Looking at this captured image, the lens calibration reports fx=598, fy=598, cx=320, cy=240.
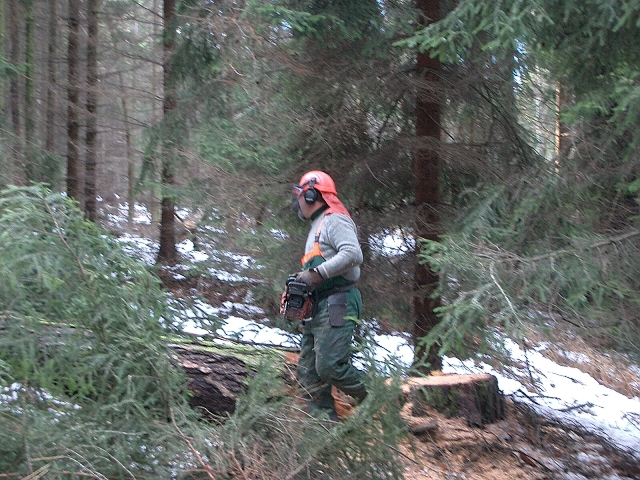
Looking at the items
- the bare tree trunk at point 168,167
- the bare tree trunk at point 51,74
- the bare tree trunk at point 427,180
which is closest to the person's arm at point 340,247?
the bare tree trunk at point 427,180

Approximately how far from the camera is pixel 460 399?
5852 mm

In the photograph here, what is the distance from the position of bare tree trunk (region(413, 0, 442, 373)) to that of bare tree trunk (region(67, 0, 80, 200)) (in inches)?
283

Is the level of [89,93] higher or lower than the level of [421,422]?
higher

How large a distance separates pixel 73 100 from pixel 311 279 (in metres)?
9.50

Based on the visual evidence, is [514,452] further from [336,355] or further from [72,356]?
[72,356]

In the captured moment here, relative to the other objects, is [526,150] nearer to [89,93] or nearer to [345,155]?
[345,155]

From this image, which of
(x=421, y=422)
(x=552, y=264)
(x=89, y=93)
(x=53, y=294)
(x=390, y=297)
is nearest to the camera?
(x=53, y=294)

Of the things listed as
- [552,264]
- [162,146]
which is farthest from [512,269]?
[162,146]

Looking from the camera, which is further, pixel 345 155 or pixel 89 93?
pixel 89 93

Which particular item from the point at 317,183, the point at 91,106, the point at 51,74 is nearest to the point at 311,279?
the point at 317,183

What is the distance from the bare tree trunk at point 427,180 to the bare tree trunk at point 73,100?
7.20m

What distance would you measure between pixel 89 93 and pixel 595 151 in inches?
413

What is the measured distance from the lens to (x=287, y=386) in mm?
5102

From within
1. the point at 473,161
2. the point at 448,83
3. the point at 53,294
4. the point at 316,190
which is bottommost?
the point at 53,294
